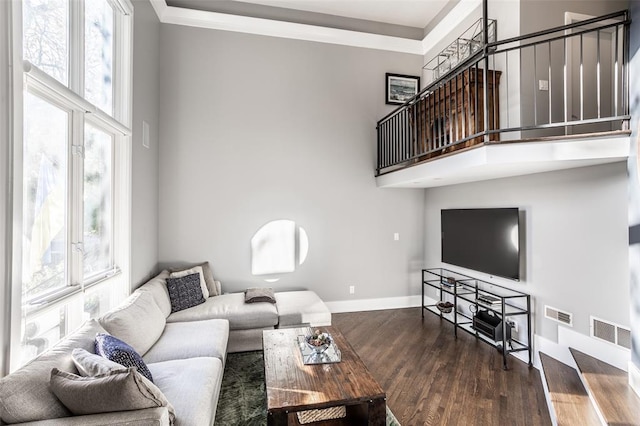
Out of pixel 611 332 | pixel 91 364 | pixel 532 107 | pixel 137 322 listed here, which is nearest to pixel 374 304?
pixel 611 332

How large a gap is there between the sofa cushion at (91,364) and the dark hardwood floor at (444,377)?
1952 mm

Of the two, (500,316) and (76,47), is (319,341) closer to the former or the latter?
(500,316)

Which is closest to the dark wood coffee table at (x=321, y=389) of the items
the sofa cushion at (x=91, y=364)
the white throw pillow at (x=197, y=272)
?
the sofa cushion at (x=91, y=364)

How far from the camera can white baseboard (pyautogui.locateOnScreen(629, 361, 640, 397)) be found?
2309 mm

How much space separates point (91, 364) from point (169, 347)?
976 mm

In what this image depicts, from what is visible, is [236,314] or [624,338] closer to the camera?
[624,338]

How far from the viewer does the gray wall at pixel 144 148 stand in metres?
3.37

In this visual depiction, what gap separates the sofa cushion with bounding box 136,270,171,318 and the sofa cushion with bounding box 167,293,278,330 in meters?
0.12

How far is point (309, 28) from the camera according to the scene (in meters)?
4.77

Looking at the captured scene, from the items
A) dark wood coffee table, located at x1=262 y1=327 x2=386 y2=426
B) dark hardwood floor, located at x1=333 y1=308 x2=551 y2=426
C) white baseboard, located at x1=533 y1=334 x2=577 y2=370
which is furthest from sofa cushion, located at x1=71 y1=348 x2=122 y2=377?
white baseboard, located at x1=533 y1=334 x2=577 y2=370

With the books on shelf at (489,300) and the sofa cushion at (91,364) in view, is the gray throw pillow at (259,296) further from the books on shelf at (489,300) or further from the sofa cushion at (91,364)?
the books on shelf at (489,300)

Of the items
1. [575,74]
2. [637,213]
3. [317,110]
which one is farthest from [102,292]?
[575,74]

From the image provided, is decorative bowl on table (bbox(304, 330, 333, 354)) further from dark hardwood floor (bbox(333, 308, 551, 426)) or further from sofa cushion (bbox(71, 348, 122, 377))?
sofa cushion (bbox(71, 348, 122, 377))

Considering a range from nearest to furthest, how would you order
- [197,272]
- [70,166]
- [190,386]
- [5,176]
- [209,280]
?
[5,176] → [190,386] → [70,166] → [197,272] → [209,280]
